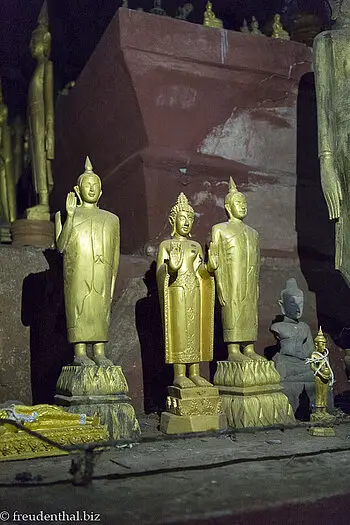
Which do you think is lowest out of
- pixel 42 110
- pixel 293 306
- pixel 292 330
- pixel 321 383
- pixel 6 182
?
pixel 321 383

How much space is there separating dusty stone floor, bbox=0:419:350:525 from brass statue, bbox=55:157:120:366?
812 millimetres

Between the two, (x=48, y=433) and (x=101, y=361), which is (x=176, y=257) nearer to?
(x=101, y=361)

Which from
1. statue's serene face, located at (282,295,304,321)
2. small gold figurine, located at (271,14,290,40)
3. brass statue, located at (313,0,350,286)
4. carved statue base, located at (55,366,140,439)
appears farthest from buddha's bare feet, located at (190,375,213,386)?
small gold figurine, located at (271,14,290,40)

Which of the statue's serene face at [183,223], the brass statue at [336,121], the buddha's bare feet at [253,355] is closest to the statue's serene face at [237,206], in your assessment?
the statue's serene face at [183,223]

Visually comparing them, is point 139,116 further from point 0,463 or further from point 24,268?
point 0,463

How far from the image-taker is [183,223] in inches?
171

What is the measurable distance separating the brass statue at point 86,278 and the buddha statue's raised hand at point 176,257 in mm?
437

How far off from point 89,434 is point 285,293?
88.1 inches

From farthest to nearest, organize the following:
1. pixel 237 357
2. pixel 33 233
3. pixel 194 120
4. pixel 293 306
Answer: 1. pixel 33 233
2. pixel 194 120
3. pixel 293 306
4. pixel 237 357

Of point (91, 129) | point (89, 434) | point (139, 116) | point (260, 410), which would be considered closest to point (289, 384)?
point (260, 410)

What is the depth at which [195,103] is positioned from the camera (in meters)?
5.75

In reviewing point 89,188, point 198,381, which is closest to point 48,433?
point 198,381

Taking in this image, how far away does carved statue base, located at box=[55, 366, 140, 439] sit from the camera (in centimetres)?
367

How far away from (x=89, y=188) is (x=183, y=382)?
60.2 inches
